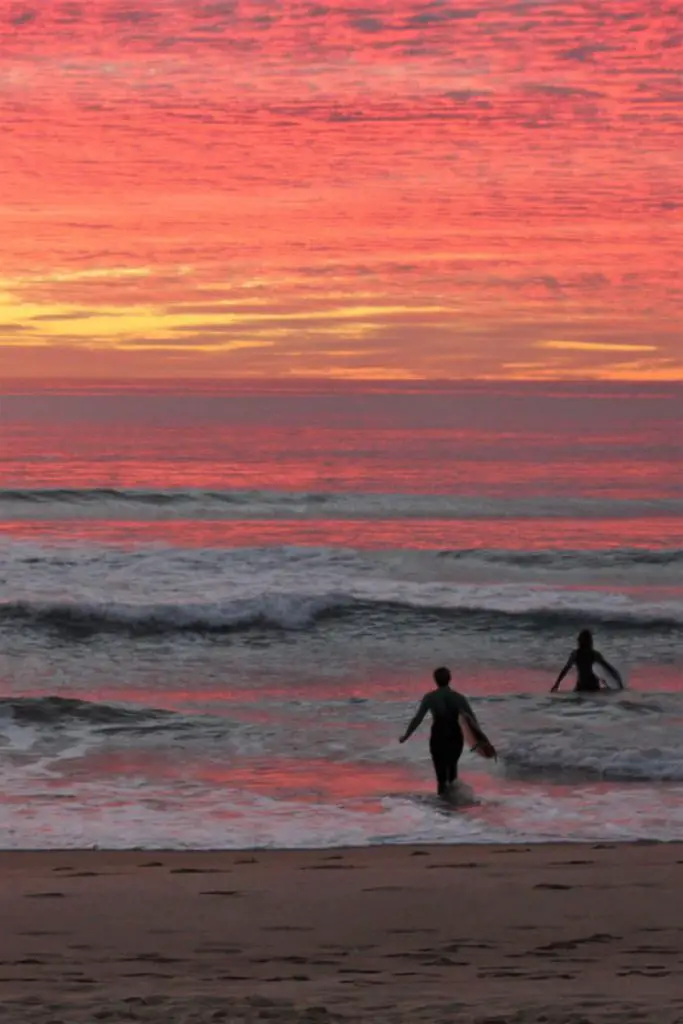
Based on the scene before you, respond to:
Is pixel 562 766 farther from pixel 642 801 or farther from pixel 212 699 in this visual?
pixel 212 699

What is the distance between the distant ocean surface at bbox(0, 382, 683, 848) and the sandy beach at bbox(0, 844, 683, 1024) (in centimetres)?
102

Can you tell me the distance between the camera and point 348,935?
11414mm

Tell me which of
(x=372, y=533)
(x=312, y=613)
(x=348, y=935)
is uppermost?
(x=372, y=533)

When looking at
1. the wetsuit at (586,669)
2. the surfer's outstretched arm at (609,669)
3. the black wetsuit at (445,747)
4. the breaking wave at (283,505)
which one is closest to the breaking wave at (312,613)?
the wetsuit at (586,669)

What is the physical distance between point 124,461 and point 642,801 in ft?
196

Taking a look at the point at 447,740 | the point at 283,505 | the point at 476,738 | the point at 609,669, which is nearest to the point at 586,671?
the point at 609,669

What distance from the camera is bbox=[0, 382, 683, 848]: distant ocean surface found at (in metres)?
16.1

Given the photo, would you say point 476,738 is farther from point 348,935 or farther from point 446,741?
point 348,935

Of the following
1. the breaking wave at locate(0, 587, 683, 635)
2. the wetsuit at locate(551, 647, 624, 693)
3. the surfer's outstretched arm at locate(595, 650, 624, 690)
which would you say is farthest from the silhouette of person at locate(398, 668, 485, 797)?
the breaking wave at locate(0, 587, 683, 635)

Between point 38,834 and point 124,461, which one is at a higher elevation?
point 124,461

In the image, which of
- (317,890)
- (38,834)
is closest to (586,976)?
(317,890)

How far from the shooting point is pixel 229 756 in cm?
1873

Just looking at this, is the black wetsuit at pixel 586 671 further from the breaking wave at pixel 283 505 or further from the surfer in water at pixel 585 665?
the breaking wave at pixel 283 505

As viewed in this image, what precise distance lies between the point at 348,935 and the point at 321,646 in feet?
59.3
